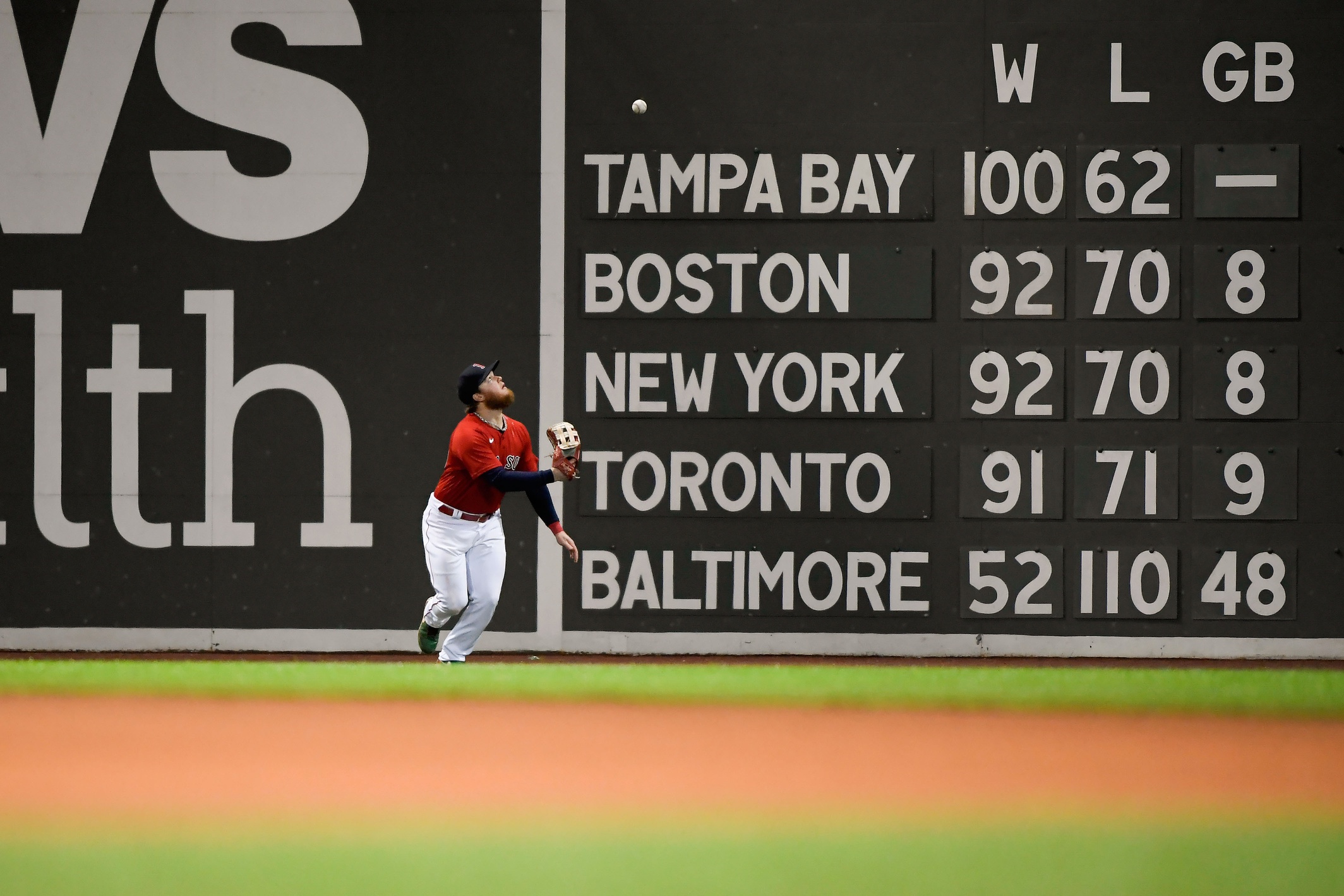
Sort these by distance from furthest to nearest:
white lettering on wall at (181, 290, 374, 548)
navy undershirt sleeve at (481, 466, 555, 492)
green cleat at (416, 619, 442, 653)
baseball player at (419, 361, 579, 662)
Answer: white lettering on wall at (181, 290, 374, 548), green cleat at (416, 619, 442, 653), baseball player at (419, 361, 579, 662), navy undershirt sleeve at (481, 466, 555, 492)

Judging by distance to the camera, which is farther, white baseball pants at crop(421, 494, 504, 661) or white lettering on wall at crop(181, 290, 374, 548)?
white lettering on wall at crop(181, 290, 374, 548)

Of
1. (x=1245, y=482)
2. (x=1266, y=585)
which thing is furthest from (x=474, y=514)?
(x=1266, y=585)

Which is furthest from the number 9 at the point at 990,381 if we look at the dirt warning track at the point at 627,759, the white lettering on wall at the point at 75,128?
the white lettering on wall at the point at 75,128

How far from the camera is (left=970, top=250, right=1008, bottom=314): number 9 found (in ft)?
28.6

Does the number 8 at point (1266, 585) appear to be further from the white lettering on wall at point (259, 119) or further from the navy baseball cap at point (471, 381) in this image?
the white lettering on wall at point (259, 119)

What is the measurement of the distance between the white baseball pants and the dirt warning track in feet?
3.19

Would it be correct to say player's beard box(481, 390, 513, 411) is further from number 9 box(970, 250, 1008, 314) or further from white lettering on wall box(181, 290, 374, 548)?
number 9 box(970, 250, 1008, 314)

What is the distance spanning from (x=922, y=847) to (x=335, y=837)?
170cm

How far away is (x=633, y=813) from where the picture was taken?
171 inches

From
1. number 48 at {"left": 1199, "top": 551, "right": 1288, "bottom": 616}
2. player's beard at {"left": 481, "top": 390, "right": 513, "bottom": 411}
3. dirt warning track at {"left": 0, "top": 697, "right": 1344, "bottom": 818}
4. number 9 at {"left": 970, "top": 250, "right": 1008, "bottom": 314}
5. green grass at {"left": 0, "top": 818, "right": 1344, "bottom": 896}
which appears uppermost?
number 9 at {"left": 970, "top": 250, "right": 1008, "bottom": 314}

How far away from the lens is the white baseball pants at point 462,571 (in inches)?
297

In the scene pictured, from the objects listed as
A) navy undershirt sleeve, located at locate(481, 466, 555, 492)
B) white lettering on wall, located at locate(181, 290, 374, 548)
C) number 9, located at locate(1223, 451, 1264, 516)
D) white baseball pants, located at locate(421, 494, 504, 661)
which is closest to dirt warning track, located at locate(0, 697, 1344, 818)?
white baseball pants, located at locate(421, 494, 504, 661)

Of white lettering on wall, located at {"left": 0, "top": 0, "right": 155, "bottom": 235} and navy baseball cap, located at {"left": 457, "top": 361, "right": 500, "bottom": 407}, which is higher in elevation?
white lettering on wall, located at {"left": 0, "top": 0, "right": 155, "bottom": 235}

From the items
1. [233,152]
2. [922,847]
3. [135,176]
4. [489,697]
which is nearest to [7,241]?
[135,176]
